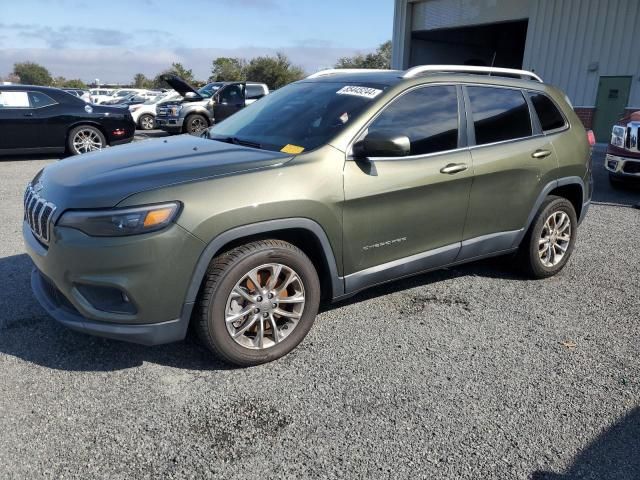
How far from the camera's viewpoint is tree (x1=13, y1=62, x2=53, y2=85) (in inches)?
3073

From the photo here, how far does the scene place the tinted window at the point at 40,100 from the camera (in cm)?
1057

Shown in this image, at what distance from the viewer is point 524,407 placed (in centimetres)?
282

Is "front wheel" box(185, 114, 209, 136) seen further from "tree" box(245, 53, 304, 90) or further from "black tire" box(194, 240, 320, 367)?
"tree" box(245, 53, 304, 90)

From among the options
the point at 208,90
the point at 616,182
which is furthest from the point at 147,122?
the point at 616,182

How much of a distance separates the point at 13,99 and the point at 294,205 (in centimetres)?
979

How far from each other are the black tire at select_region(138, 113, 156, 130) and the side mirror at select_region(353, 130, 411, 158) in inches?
674

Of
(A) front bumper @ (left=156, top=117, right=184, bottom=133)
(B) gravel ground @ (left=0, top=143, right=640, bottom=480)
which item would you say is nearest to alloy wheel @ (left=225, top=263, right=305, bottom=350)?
(B) gravel ground @ (left=0, top=143, right=640, bottom=480)

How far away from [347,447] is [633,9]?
58.1 ft

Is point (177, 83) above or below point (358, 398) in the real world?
above

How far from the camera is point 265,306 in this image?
310 cm

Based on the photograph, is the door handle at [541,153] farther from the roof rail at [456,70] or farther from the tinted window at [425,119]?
the tinted window at [425,119]

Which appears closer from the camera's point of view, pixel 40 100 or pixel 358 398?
pixel 358 398

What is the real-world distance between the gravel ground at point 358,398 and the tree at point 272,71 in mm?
58030

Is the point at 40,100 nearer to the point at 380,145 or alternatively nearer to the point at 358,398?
the point at 380,145
